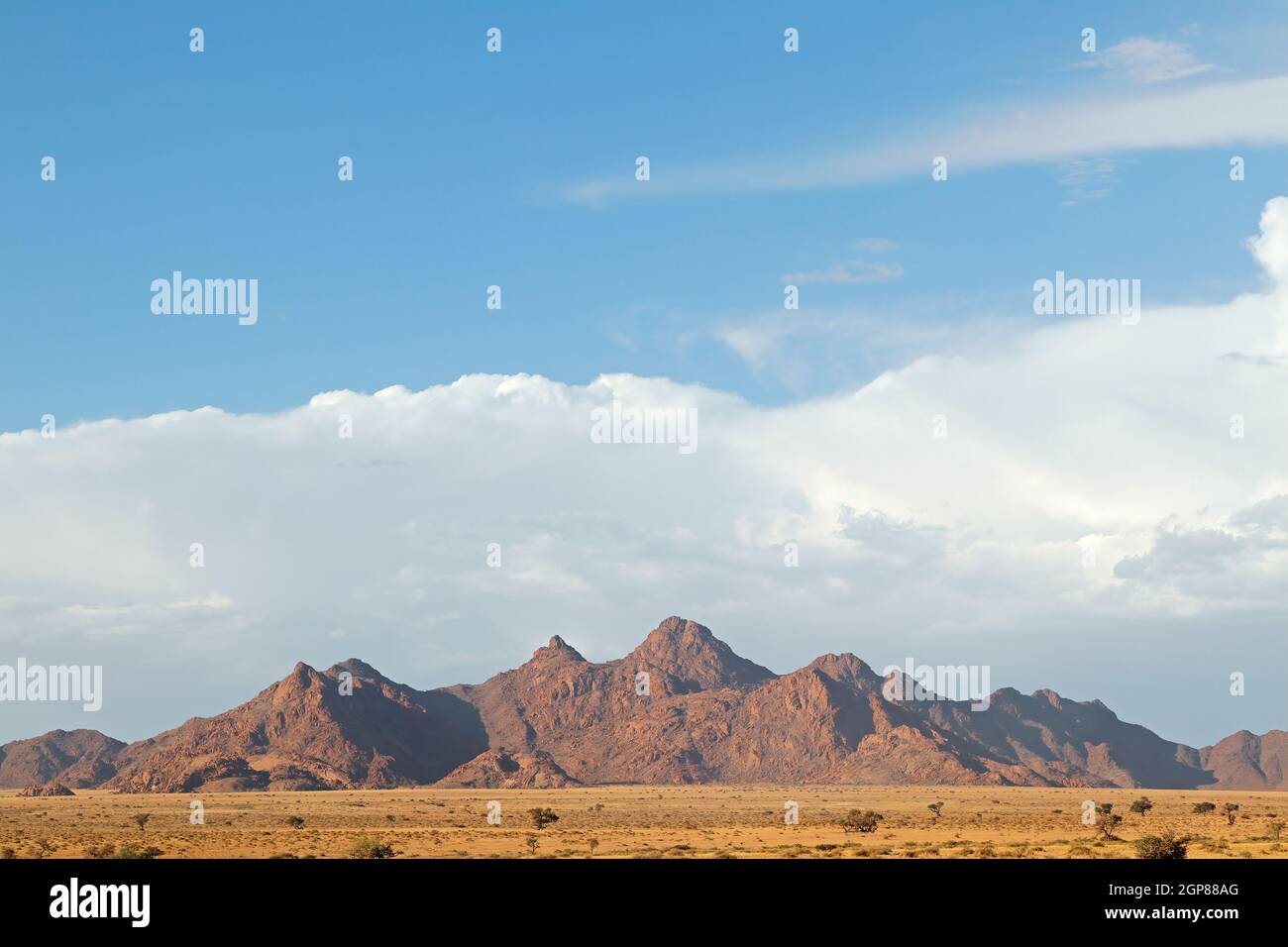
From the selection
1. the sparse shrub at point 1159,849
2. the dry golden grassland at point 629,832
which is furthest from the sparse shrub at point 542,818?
the sparse shrub at point 1159,849

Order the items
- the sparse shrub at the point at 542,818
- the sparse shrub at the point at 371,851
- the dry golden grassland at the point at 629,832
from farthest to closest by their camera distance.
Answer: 1. the sparse shrub at the point at 542,818
2. the dry golden grassland at the point at 629,832
3. the sparse shrub at the point at 371,851

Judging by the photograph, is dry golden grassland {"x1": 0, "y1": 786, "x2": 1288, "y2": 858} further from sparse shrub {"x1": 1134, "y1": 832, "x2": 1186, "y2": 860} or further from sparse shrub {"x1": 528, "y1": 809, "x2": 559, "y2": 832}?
sparse shrub {"x1": 528, "y1": 809, "x2": 559, "y2": 832}

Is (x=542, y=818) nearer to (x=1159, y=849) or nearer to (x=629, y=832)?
(x=629, y=832)

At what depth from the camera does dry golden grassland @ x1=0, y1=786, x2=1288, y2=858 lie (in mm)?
72625

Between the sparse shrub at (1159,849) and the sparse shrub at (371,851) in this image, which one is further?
the sparse shrub at (371,851)

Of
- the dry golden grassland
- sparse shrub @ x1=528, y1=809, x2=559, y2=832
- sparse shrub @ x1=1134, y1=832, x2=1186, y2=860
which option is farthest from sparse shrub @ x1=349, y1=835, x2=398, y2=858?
sparse shrub @ x1=1134, y1=832, x2=1186, y2=860

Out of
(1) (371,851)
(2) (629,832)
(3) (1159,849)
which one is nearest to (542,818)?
(2) (629,832)

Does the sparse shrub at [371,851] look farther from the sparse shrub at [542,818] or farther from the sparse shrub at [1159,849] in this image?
the sparse shrub at [1159,849]

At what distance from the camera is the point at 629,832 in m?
97.5

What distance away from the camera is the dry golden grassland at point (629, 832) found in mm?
72625
